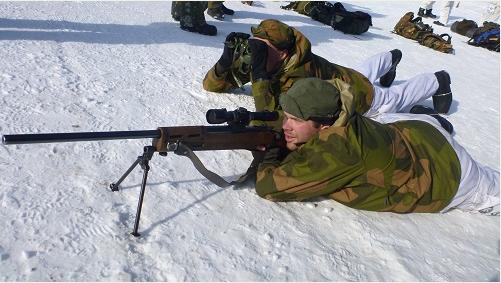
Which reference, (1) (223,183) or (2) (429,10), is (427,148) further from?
(2) (429,10)

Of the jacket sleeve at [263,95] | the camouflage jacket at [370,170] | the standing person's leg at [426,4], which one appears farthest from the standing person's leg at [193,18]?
the standing person's leg at [426,4]

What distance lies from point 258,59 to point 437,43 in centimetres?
697

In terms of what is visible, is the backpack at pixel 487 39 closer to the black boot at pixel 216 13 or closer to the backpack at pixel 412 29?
the backpack at pixel 412 29

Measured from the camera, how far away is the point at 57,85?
3.67 m

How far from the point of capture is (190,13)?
6672 millimetres

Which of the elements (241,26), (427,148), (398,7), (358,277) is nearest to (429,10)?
(398,7)

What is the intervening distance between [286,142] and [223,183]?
1.47 ft

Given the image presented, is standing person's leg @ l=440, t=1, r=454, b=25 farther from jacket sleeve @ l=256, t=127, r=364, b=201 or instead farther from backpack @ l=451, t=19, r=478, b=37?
jacket sleeve @ l=256, t=127, r=364, b=201

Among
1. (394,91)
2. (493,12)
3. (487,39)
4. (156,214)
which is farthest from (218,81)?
(493,12)

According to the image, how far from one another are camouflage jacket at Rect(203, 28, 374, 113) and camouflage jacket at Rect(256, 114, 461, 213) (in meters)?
0.78

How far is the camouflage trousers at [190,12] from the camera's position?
6.64 meters

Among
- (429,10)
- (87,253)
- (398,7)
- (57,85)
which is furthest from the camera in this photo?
(398,7)

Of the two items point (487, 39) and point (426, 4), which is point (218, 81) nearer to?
point (487, 39)

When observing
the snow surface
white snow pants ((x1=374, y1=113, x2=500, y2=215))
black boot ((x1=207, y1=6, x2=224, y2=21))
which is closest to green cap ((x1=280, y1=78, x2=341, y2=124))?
the snow surface
